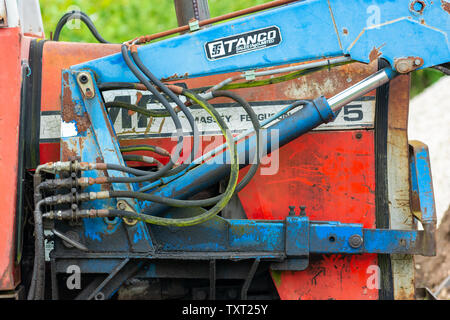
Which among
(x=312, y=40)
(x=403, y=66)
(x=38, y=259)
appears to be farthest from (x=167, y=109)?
(x=403, y=66)

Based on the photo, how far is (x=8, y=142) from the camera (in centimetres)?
242

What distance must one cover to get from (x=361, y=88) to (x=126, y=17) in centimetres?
649

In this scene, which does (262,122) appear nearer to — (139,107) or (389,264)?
(139,107)

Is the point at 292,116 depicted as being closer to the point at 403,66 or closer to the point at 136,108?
the point at 403,66

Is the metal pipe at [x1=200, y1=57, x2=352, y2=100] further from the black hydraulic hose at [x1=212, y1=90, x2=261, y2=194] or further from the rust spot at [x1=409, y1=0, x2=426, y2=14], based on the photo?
the rust spot at [x1=409, y1=0, x2=426, y2=14]

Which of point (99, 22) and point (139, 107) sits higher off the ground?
point (99, 22)

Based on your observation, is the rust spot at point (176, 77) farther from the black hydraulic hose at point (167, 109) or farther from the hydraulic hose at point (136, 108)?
the hydraulic hose at point (136, 108)

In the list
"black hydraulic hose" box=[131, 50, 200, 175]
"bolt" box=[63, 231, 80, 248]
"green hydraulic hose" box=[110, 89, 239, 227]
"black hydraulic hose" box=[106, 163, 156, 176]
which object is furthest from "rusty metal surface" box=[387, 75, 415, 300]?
"bolt" box=[63, 231, 80, 248]

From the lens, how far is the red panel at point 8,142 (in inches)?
94.3

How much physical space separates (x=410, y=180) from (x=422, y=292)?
95 centimetres

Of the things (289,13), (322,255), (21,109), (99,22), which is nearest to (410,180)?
(322,255)

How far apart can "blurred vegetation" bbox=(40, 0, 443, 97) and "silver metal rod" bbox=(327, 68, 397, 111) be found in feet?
18.9

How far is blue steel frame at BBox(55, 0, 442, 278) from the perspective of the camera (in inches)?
94.0

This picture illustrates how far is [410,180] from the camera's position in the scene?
265 centimetres
